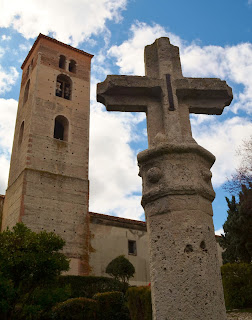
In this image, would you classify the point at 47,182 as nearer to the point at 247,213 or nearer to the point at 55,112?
the point at 55,112

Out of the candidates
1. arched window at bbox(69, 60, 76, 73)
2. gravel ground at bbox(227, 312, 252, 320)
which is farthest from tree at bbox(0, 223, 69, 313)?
arched window at bbox(69, 60, 76, 73)

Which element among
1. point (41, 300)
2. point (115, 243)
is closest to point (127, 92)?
point (41, 300)

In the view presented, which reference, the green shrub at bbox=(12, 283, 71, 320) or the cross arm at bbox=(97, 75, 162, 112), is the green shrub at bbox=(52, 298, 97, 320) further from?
the cross arm at bbox=(97, 75, 162, 112)

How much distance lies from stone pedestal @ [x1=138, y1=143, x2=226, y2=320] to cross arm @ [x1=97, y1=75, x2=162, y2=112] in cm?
71

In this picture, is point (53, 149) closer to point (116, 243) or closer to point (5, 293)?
point (116, 243)

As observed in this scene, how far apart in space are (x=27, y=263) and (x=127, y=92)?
245 inches

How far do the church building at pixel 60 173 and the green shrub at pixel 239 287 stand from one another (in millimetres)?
9370

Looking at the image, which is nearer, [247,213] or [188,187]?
[188,187]

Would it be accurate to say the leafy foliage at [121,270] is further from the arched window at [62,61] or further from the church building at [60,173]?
the arched window at [62,61]

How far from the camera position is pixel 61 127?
73.8ft

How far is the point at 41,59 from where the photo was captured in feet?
76.8

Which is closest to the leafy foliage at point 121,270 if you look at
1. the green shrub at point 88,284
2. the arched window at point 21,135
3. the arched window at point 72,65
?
the green shrub at point 88,284

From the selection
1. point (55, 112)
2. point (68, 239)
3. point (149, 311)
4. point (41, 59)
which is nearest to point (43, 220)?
point (68, 239)

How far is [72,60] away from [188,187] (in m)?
23.9
